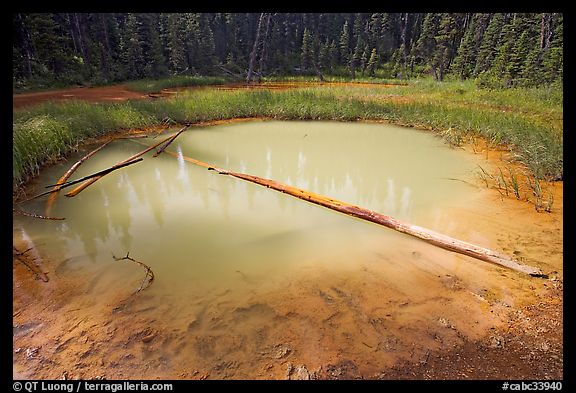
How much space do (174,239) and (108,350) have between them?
1.96 metres

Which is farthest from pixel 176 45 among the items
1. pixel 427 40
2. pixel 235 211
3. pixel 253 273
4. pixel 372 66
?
pixel 253 273

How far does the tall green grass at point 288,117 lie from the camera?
7.08m

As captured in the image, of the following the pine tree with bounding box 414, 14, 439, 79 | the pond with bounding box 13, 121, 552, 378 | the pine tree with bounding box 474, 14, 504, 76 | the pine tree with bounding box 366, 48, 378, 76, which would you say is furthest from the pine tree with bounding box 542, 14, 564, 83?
the pine tree with bounding box 366, 48, 378, 76

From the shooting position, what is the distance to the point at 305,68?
37.3 meters

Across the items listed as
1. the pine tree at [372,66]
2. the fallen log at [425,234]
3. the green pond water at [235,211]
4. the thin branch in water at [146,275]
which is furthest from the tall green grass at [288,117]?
the pine tree at [372,66]

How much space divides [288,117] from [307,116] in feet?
2.49

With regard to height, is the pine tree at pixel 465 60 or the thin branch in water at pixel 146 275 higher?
the pine tree at pixel 465 60

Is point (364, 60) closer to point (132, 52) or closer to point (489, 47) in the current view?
point (489, 47)

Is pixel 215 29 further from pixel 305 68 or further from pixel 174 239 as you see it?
pixel 174 239

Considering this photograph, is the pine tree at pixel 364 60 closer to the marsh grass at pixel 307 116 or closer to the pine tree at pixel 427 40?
the pine tree at pixel 427 40

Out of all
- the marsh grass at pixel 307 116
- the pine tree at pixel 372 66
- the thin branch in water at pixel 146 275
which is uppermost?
the pine tree at pixel 372 66

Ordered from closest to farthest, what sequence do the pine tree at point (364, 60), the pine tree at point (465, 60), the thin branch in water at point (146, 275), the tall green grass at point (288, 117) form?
the thin branch in water at point (146, 275)
the tall green grass at point (288, 117)
the pine tree at point (465, 60)
the pine tree at point (364, 60)

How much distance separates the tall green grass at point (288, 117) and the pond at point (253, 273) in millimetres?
931
